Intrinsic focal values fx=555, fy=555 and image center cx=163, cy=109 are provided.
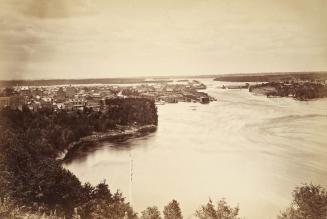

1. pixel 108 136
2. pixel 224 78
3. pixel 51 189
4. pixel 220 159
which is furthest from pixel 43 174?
pixel 224 78

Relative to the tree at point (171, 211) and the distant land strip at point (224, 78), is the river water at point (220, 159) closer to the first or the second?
the tree at point (171, 211)

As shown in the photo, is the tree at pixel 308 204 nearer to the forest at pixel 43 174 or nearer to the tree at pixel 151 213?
the tree at pixel 151 213

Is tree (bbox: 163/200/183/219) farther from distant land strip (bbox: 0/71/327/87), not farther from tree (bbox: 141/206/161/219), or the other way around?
distant land strip (bbox: 0/71/327/87)

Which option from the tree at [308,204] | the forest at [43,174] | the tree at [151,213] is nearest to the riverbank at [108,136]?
the forest at [43,174]

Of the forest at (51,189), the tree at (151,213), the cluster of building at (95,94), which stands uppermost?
the cluster of building at (95,94)

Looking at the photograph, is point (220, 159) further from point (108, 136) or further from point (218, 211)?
point (108, 136)

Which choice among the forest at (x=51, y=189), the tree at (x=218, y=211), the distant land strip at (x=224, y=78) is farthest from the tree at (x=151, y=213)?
the distant land strip at (x=224, y=78)

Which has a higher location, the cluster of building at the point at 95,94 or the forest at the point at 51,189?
the cluster of building at the point at 95,94
